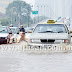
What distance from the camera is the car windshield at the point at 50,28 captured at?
21.4m

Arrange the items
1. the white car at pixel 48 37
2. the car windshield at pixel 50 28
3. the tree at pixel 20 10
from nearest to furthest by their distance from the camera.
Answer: the white car at pixel 48 37 → the car windshield at pixel 50 28 → the tree at pixel 20 10

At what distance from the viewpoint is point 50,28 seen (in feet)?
71.1

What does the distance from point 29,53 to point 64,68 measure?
6366 mm

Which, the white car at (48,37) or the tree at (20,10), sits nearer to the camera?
the white car at (48,37)

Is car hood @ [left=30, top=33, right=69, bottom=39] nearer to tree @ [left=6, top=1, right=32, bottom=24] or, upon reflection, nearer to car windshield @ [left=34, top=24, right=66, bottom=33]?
car windshield @ [left=34, top=24, right=66, bottom=33]

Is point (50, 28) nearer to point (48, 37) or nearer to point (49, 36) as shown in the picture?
point (49, 36)

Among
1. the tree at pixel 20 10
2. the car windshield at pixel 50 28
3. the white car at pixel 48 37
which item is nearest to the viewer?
the white car at pixel 48 37

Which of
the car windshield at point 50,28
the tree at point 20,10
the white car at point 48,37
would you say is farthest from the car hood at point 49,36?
the tree at point 20,10

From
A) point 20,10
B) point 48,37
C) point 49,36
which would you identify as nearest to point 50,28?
point 49,36

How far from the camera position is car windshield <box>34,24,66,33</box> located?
843 inches

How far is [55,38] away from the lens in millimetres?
19828

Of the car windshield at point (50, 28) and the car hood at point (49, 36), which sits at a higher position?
the car windshield at point (50, 28)

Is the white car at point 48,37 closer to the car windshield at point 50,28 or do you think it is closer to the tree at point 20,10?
the car windshield at point 50,28

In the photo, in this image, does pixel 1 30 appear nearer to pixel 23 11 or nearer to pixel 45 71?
pixel 45 71
